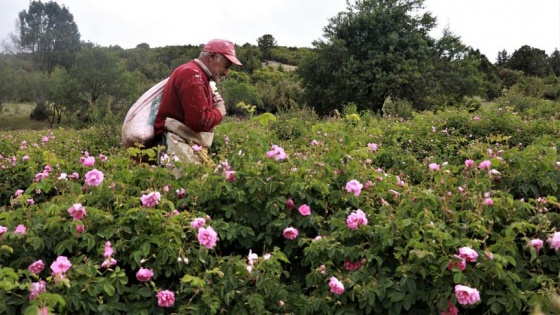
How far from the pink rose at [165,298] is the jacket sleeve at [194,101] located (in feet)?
6.32

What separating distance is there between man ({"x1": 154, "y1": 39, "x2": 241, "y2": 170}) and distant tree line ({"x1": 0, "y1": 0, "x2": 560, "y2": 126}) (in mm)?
9383

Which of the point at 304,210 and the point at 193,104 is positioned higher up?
the point at 193,104

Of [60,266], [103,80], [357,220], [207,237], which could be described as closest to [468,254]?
[357,220]

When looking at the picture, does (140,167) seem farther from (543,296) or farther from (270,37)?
(270,37)

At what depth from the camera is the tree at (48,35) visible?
240ft

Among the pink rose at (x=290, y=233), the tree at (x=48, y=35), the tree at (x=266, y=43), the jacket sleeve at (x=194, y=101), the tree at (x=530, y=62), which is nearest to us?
the pink rose at (x=290, y=233)

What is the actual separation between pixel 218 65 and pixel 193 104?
1.37ft

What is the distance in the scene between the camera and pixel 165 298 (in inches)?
77.2

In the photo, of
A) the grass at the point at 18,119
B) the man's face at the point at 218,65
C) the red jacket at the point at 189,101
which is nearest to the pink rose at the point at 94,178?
the red jacket at the point at 189,101

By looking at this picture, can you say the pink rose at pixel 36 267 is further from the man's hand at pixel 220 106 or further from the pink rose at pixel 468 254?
the man's hand at pixel 220 106

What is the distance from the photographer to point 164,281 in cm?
219

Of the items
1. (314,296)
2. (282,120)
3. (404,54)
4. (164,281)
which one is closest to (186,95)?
(164,281)

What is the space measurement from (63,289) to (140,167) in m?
1.08

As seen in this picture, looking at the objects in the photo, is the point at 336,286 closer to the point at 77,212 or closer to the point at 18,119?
the point at 77,212
